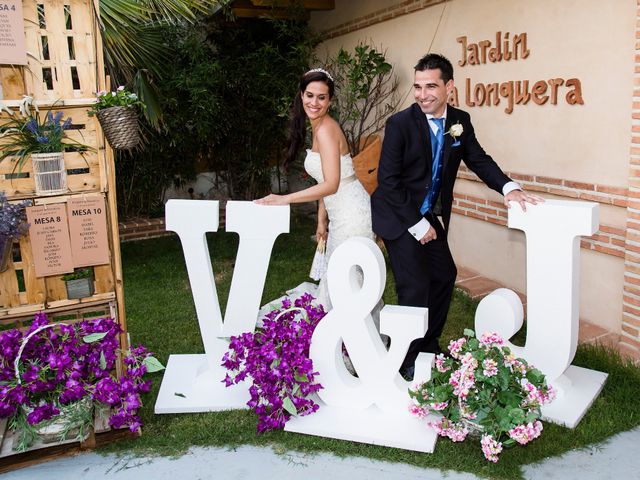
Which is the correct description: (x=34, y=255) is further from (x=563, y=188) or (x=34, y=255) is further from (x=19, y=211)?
(x=563, y=188)

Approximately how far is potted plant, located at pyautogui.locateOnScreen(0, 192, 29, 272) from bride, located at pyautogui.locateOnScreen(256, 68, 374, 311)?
1.25 metres

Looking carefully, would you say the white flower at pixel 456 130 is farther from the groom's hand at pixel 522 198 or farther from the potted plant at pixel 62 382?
the potted plant at pixel 62 382

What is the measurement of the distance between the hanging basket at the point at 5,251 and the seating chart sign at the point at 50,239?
109 mm

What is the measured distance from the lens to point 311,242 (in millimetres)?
7859

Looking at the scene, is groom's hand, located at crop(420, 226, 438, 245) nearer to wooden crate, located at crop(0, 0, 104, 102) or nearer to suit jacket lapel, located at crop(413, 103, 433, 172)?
suit jacket lapel, located at crop(413, 103, 433, 172)

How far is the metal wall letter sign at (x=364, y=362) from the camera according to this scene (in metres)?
3.21

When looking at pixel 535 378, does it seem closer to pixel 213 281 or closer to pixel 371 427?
pixel 371 427

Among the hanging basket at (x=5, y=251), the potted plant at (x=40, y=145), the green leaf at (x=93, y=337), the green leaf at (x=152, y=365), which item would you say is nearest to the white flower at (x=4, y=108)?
the potted plant at (x=40, y=145)

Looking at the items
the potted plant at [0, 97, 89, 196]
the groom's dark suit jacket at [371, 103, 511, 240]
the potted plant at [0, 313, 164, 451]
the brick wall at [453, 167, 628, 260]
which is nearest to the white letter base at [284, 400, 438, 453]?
the potted plant at [0, 313, 164, 451]

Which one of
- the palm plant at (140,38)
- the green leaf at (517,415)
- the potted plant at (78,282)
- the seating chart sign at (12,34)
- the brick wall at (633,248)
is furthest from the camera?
the palm plant at (140,38)

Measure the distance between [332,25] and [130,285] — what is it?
180 inches

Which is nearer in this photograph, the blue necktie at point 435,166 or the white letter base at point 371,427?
the white letter base at point 371,427

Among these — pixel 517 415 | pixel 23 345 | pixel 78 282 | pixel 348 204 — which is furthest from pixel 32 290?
pixel 517 415

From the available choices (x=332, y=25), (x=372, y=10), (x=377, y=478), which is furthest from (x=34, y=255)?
(x=332, y=25)
